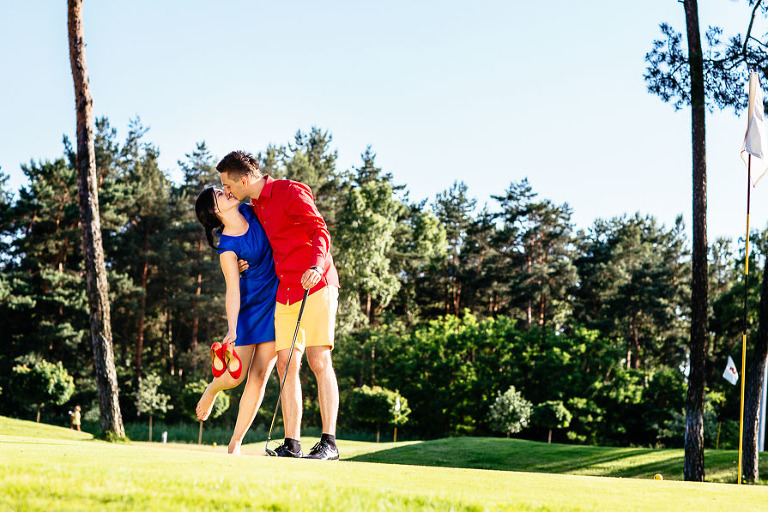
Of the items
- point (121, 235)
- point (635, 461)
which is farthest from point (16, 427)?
point (121, 235)

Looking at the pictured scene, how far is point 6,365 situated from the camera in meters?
34.6

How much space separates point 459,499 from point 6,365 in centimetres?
3599

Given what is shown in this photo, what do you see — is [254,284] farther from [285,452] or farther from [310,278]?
[285,452]

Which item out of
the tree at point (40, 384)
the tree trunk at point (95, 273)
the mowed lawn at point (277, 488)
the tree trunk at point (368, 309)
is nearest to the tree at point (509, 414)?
the tree trunk at point (368, 309)

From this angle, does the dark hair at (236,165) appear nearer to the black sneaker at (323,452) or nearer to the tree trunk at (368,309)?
the black sneaker at (323,452)

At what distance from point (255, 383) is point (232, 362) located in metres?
0.28

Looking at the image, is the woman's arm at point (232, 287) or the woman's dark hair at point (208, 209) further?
the woman's dark hair at point (208, 209)

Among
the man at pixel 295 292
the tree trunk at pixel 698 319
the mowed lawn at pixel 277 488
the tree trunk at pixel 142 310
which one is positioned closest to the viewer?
the mowed lawn at pixel 277 488

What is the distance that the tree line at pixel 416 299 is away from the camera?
97.9 ft

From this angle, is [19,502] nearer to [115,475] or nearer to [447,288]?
[115,475]

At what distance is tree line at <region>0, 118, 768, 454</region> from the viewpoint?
97.9 feet

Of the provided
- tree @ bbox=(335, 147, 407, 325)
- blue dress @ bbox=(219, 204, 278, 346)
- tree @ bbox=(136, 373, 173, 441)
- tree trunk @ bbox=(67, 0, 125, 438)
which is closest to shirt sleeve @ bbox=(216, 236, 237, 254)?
blue dress @ bbox=(219, 204, 278, 346)

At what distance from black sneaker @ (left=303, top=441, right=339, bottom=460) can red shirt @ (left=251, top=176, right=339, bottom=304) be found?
1.09 m

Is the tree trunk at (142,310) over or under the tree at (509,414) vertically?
over
